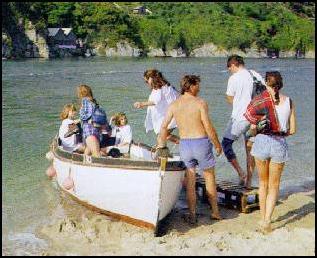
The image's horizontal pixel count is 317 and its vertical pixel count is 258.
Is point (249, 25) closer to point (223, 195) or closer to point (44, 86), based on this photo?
point (44, 86)

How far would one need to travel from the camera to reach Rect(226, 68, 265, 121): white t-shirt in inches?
390

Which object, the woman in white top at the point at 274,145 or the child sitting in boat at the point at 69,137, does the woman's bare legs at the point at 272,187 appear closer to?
the woman in white top at the point at 274,145

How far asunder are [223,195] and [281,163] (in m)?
1.91

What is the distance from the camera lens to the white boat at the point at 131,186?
8477 millimetres

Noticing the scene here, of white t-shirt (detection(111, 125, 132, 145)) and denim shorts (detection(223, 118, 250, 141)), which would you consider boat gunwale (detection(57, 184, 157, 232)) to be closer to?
white t-shirt (detection(111, 125, 132, 145))

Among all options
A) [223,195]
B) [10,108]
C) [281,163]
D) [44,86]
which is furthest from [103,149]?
[44,86]

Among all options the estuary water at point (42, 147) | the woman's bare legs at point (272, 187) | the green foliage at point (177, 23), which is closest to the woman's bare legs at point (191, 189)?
the woman's bare legs at point (272, 187)

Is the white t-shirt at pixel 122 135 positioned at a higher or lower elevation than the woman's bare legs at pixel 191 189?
higher

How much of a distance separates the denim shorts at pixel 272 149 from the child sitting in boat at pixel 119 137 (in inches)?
145

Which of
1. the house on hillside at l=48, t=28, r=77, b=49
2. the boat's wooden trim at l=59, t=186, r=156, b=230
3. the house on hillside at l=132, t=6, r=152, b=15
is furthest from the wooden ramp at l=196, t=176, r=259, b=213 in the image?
the house on hillside at l=132, t=6, r=152, b=15

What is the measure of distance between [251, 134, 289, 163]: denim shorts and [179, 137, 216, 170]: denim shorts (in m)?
0.72

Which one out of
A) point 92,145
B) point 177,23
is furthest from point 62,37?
point 92,145

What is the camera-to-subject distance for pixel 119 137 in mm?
11680

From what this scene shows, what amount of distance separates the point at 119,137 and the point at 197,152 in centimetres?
324
